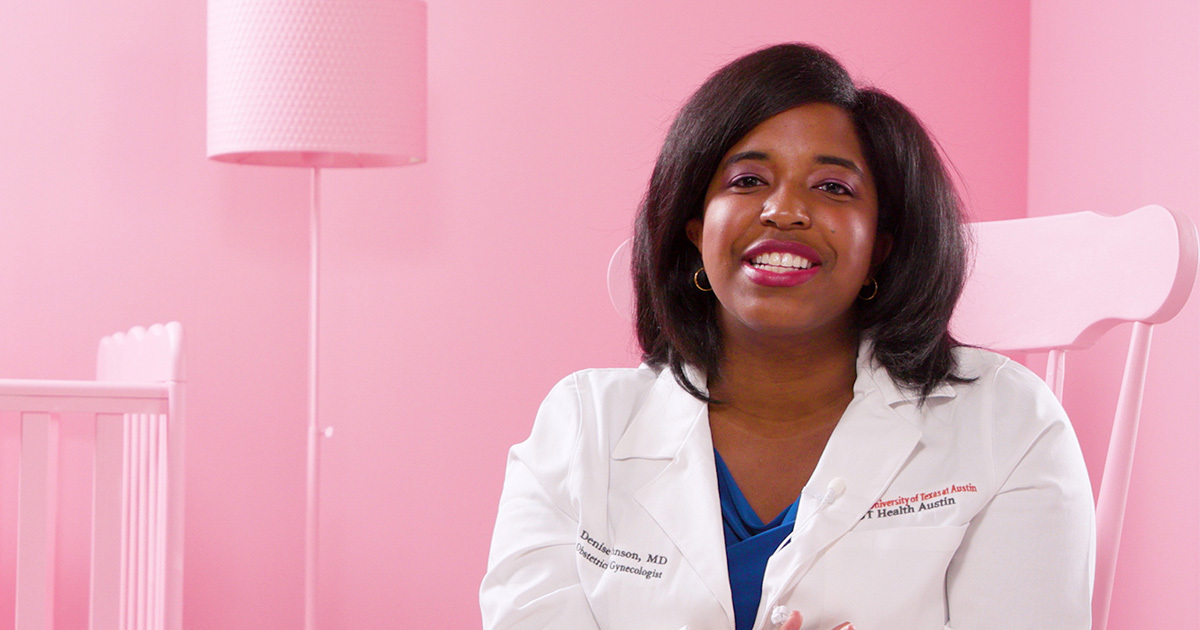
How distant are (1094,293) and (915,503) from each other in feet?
1.51

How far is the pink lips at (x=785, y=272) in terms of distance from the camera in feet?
3.77

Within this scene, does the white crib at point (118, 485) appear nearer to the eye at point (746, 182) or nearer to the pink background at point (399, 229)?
the pink background at point (399, 229)

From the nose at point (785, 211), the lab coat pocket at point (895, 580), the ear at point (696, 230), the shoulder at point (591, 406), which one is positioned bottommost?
the lab coat pocket at point (895, 580)

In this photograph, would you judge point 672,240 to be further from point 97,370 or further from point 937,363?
point 97,370

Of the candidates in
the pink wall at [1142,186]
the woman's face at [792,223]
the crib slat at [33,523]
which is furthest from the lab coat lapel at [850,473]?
the crib slat at [33,523]

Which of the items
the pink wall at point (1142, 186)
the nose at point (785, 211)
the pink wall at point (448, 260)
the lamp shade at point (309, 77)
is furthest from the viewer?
the pink wall at point (448, 260)

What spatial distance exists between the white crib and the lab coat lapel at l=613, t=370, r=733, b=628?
2.82 ft

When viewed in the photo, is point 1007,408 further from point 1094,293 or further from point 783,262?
point 1094,293

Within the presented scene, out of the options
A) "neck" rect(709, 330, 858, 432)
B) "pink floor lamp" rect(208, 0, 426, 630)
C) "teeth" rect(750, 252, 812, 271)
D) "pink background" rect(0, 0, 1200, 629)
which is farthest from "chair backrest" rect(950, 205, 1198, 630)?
"pink floor lamp" rect(208, 0, 426, 630)

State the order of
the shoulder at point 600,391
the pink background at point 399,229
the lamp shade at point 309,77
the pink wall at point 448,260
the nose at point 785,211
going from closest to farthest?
the nose at point 785,211 < the shoulder at point 600,391 < the lamp shade at point 309,77 < the pink background at point 399,229 < the pink wall at point 448,260

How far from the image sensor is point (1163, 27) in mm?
1979

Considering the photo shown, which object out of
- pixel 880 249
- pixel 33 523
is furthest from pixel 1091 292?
pixel 33 523

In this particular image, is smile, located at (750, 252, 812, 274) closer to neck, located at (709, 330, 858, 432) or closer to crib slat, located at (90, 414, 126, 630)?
neck, located at (709, 330, 858, 432)

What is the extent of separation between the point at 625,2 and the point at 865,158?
150 cm
